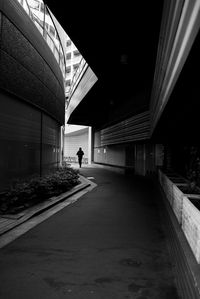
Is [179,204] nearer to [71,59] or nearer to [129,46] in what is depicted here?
[129,46]

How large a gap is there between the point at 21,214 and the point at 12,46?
15.6 feet

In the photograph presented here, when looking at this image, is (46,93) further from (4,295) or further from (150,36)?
(4,295)

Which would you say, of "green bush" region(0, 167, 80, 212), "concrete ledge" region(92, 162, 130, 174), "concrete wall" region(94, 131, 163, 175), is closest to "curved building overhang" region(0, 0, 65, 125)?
"green bush" region(0, 167, 80, 212)

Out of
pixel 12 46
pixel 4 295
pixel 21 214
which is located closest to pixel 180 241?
pixel 4 295

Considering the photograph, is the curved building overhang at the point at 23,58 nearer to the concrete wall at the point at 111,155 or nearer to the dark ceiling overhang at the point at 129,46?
the dark ceiling overhang at the point at 129,46

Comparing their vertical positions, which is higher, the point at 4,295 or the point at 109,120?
the point at 109,120

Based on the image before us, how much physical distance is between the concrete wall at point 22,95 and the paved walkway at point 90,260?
2569 millimetres

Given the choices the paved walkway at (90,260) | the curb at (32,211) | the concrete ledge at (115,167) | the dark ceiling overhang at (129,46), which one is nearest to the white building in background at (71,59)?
the concrete ledge at (115,167)

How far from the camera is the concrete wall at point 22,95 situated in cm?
751

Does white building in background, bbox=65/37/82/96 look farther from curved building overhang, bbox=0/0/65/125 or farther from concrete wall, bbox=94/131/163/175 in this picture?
curved building overhang, bbox=0/0/65/125

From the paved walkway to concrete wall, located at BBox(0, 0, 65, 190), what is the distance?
2569mm

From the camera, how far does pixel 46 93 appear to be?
12.0m

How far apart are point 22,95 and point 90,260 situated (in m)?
6.19

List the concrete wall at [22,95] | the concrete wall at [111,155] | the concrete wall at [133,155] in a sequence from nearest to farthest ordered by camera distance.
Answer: the concrete wall at [22,95] → the concrete wall at [133,155] → the concrete wall at [111,155]
